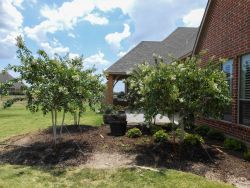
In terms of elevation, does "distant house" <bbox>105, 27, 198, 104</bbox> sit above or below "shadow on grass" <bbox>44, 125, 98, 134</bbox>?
above

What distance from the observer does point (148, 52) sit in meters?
24.7

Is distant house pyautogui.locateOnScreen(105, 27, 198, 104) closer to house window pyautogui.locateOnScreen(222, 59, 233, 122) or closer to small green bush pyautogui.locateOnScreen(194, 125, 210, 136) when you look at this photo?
small green bush pyautogui.locateOnScreen(194, 125, 210, 136)

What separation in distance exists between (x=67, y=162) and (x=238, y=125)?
16.9 ft

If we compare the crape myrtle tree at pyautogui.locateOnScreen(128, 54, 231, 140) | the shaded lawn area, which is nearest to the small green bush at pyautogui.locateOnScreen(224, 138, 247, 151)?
the crape myrtle tree at pyautogui.locateOnScreen(128, 54, 231, 140)

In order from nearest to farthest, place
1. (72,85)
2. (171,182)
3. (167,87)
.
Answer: (171,182)
(167,87)
(72,85)

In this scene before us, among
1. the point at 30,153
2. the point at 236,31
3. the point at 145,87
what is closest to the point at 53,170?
the point at 30,153

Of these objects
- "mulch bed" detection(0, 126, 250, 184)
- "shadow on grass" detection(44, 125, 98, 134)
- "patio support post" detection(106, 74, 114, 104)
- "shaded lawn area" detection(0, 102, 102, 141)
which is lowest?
"shaded lawn area" detection(0, 102, 102, 141)

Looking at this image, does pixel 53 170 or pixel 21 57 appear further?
pixel 21 57

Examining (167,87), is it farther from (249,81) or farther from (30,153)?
(30,153)

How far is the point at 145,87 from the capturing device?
796cm

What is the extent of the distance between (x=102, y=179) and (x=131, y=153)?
2.02 metres

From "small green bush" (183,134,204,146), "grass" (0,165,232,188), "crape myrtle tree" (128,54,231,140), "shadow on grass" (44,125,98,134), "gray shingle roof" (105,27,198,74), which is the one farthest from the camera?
"gray shingle roof" (105,27,198,74)

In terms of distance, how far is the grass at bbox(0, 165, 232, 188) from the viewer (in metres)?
6.06

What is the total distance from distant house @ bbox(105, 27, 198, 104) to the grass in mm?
13811
